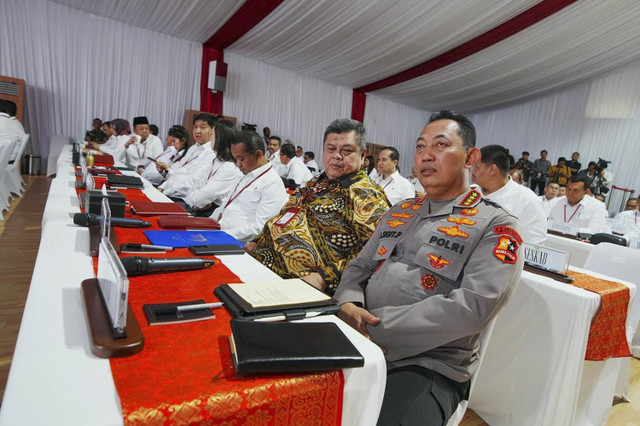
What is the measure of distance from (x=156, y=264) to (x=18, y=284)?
2180 mm

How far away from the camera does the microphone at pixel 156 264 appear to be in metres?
1.01

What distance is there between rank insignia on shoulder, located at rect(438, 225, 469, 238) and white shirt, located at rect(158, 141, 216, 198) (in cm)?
296

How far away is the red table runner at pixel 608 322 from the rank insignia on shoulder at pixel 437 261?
0.91 m

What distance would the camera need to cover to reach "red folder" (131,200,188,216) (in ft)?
6.08

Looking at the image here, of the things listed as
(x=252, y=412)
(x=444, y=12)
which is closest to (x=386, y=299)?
(x=252, y=412)

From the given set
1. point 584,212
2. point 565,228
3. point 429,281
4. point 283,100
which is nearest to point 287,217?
point 429,281

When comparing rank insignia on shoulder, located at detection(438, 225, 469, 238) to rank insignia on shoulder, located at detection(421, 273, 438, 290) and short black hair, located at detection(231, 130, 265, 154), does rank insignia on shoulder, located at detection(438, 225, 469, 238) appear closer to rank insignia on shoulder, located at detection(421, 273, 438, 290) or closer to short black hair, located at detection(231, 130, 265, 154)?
rank insignia on shoulder, located at detection(421, 273, 438, 290)

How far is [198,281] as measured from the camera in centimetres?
105

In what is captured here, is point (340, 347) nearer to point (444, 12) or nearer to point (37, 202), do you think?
point (37, 202)

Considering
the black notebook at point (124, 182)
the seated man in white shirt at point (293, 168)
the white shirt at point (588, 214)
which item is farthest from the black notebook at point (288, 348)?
the seated man in white shirt at point (293, 168)

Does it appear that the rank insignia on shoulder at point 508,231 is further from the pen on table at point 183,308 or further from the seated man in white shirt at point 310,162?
the seated man in white shirt at point 310,162

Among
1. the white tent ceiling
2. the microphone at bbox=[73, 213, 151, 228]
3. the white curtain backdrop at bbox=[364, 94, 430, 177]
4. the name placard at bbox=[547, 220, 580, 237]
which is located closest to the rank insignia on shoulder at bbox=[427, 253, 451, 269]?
the microphone at bbox=[73, 213, 151, 228]

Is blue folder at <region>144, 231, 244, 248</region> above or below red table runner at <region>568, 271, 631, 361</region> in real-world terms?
above

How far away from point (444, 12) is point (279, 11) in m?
3.10
